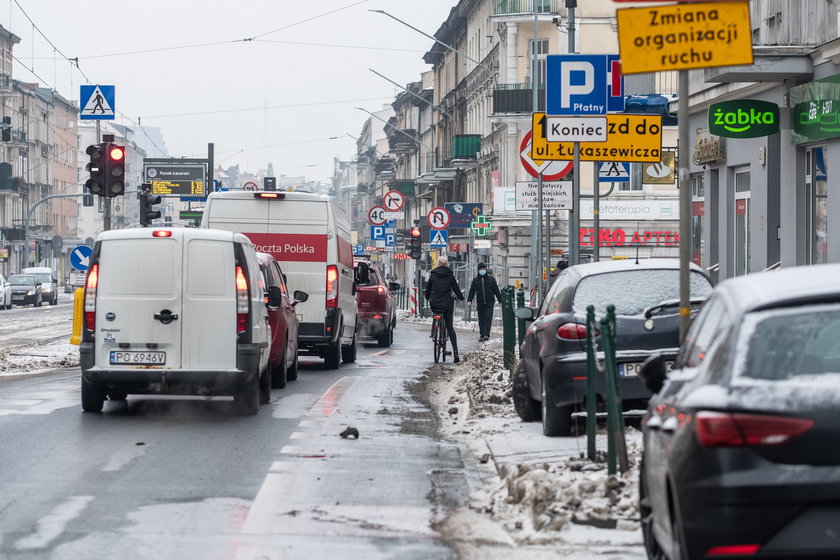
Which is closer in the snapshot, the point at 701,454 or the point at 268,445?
the point at 701,454

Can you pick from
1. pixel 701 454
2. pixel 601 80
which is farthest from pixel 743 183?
pixel 701 454

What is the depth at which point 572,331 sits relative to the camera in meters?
12.6

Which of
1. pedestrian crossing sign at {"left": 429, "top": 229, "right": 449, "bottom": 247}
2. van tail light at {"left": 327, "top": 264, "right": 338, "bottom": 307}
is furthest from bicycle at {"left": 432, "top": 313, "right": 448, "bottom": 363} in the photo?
pedestrian crossing sign at {"left": 429, "top": 229, "right": 449, "bottom": 247}

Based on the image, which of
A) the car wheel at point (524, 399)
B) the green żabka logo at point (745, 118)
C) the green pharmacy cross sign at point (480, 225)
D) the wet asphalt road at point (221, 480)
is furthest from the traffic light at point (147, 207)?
the green pharmacy cross sign at point (480, 225)

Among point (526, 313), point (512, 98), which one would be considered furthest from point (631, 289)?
point (512, 98)

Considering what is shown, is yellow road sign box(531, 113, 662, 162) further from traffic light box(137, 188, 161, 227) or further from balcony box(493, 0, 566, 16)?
balcony box(493, 0, 566, 16)

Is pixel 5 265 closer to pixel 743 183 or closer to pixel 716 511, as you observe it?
pixel 743 183

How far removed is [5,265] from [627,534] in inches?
4423

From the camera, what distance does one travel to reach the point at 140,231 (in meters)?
15.3

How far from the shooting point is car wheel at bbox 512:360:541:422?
1412cm

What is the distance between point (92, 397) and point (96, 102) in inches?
597

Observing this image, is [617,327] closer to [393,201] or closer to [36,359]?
[36,359]

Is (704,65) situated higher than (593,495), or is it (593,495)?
(704,65)

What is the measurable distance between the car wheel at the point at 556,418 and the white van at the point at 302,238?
1145 centimetres
